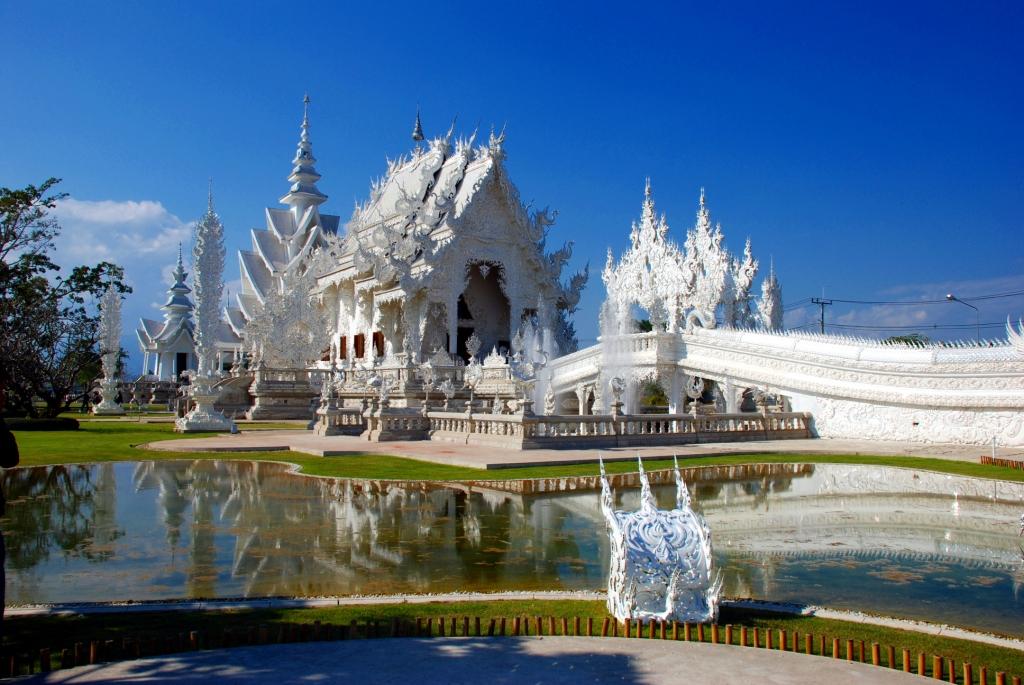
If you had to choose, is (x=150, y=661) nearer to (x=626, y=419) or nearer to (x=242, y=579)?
(x=242, y=579)

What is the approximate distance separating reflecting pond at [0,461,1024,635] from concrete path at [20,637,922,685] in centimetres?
149

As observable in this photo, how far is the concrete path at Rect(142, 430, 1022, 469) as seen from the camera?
14453mm

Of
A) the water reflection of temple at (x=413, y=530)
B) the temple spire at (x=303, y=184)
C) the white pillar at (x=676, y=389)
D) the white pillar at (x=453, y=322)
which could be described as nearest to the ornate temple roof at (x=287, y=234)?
the temple spire at (x=303, y=184)

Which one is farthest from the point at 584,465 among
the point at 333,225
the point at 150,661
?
the point at 333,225

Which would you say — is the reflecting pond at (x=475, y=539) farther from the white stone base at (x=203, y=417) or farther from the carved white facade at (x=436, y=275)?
the carved white facade at (x=436, y=275)

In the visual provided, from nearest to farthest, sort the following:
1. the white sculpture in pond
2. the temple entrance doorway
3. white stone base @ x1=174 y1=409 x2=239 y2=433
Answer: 1. the white sculpture in pond
2. white stone base @ x1=174 y1=409 x2=239 y2=433
3. the temple entrance doorway

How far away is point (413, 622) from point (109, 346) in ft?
146

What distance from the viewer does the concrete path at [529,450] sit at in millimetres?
14453

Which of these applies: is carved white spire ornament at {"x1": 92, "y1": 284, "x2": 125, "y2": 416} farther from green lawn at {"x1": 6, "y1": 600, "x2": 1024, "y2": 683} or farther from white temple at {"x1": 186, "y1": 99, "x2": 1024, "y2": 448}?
green lawn at {"x1": 6, "y1": 600, "x2": 1024, "y2": 683}

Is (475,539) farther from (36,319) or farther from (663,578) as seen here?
(36,319)

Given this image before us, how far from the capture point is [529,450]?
16.1m

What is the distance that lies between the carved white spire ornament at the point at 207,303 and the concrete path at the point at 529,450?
448cm

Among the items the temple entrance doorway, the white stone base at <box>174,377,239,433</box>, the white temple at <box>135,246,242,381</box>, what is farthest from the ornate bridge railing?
the white temple at <box>135,246,242,381</box>

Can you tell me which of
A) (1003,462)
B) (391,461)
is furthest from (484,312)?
(1003,462)
